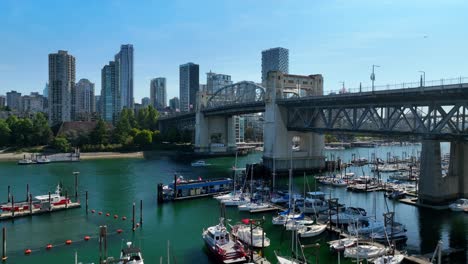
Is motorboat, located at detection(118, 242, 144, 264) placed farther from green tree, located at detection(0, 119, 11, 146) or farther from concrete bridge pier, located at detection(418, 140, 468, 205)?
green tree, located at detection(0, 119, 11, 146)

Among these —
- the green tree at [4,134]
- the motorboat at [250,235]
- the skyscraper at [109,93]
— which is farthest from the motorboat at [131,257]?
the skyscraper at [109,93]

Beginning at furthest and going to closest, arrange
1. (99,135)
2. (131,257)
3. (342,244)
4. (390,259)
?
(99,135) < (342,244) < (390,259) < (131,257)

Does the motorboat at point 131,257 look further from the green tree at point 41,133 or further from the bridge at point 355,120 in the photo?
the green tree at point 41,133

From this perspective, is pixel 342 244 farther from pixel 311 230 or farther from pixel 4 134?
pixel 4 134

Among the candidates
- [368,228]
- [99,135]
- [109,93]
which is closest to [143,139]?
[99,135]

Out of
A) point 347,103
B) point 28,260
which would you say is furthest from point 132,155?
point 28,260

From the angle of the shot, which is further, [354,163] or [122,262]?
[354,163]

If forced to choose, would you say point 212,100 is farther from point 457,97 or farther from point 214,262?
point 214,262

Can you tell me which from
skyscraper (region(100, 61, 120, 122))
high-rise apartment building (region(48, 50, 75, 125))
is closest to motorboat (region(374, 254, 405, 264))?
high-rise apartment building (region(48, 50, 75, 125))
